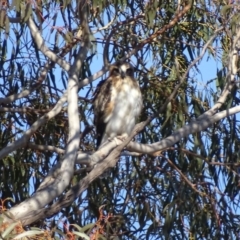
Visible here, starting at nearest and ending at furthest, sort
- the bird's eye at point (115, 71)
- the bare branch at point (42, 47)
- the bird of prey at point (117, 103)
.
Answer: the bare branch at point (42, 47) → the bird of prey at point (117, 103) → the bird's eye at point (115, 71)

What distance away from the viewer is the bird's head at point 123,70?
629cm

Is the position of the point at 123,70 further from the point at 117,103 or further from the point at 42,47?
the point at 42,47

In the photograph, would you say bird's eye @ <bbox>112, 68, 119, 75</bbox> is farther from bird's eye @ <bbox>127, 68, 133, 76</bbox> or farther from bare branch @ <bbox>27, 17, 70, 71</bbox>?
bare branch @ <bbox>27, 17, 70, 71</bbox>

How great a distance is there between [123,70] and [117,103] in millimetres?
251

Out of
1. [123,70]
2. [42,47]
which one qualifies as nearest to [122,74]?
[123,70]

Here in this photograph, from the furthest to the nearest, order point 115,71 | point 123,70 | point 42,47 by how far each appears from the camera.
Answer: point 115,71 < point 123,70 < point 42,47

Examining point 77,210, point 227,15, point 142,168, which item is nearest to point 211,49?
point 227,15

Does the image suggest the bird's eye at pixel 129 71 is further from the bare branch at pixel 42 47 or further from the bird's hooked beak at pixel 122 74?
the bare branch at pixel 42 47

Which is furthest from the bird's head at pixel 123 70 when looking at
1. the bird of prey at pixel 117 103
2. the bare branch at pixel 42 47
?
the bare branch at pixel 42 47

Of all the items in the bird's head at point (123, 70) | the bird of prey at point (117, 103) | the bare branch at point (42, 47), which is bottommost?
the bare branch at point (42, 47)

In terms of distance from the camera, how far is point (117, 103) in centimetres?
645

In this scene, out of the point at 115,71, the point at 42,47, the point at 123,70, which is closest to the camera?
the point at 42,47

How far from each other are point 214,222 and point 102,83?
1.12 meters

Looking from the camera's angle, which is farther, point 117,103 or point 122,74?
point 117,103
